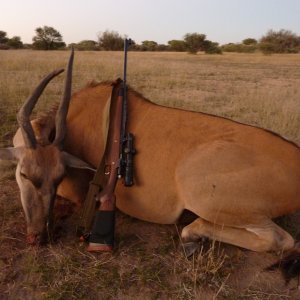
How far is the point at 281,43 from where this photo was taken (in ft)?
173

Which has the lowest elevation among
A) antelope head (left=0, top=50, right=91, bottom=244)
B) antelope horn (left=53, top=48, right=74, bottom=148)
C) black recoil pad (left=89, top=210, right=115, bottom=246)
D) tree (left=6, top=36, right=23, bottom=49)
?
tree (left=6, top=36, right=23, bottom=49)

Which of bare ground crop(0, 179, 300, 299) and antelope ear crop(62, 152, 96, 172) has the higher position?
antelope ear crop(62, 152, 96, 172)

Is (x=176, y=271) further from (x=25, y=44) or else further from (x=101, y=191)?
(x=25, y=44)

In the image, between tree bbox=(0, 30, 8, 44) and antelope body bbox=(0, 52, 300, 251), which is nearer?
antelope body bbox=(0, 52, 300, 251)

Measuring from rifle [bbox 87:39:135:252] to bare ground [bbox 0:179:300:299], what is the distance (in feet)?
0.58

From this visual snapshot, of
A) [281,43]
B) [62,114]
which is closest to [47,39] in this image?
[281,43]

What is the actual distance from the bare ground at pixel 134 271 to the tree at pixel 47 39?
1871 inches

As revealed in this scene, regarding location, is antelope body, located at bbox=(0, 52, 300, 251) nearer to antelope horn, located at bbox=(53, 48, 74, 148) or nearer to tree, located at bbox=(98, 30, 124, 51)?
antelope horn, located at bbox=(53, 48, 74, 148)

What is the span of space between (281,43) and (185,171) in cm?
5332

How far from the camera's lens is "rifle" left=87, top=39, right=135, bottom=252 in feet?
12.2

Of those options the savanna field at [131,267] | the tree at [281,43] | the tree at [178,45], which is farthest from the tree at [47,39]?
the savanna field at [131,267]

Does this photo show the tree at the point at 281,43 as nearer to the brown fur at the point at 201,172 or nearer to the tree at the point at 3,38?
the tree at the point at 3,38

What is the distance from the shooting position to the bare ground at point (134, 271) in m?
3.29

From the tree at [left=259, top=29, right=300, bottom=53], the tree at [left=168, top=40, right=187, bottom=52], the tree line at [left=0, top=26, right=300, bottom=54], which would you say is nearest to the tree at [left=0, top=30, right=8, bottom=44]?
the tree line at [left=0, top=26, right=300, bottom=54]
